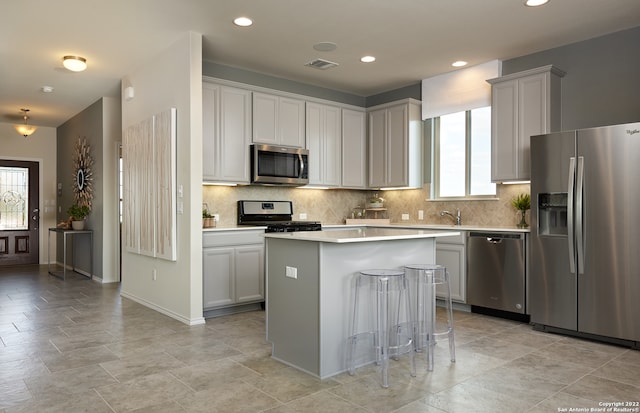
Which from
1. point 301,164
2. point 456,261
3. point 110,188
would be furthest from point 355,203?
point 110,188

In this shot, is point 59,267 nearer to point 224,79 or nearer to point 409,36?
point 224,79

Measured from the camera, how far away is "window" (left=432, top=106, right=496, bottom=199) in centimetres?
549

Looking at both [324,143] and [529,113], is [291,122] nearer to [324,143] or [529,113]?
[324,143]

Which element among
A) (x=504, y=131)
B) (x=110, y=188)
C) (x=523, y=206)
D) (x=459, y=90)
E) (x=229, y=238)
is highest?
(x=459, y=90)

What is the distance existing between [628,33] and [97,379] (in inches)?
207

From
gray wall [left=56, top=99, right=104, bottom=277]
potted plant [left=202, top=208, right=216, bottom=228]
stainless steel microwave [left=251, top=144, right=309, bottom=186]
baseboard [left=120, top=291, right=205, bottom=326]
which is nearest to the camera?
baseboard [left=120, top=291, right=205, bottom=326]

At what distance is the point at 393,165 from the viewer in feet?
20.4

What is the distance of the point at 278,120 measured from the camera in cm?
568

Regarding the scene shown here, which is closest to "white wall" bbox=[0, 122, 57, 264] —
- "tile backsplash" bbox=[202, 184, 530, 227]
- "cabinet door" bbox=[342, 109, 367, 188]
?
"tile backsplash" bbox=[202, 184, 530, 227]

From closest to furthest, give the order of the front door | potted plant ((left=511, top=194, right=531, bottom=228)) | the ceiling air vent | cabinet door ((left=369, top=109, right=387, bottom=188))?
potted plant ((left=511, top=194, right=531, bottom=228))
the ceiling air vent
cabinet door ((left=369, top=109, right=387, bottom=188))
the front door

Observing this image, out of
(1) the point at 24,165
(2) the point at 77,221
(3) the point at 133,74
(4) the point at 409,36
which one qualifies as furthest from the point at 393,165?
(1) the point at 24,165

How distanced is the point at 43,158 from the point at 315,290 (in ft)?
27.6

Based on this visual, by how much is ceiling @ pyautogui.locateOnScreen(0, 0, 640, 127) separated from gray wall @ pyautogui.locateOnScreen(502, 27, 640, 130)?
0.14 meters

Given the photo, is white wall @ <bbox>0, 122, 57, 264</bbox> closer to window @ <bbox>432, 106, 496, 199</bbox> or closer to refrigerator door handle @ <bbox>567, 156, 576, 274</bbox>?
window @ <bbox>432, 106, 496, 199</bbox>
